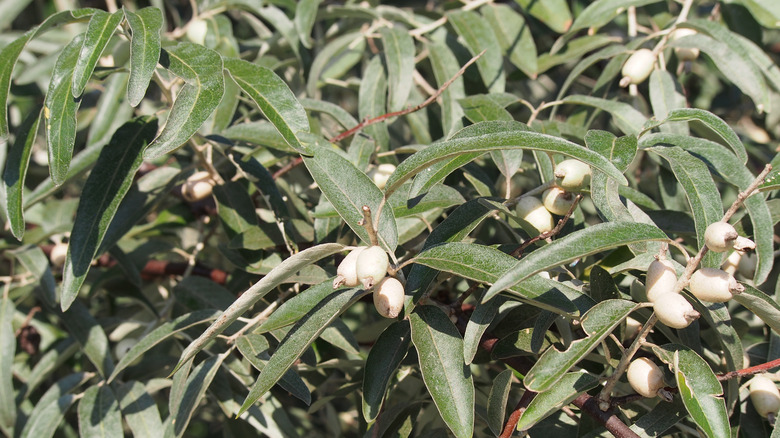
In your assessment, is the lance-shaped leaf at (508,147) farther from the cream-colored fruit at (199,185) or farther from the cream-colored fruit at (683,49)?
the cream-colored fruit at (683,49)

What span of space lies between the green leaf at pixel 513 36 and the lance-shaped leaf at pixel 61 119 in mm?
822

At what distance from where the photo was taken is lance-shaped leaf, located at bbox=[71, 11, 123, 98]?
811 millimetres

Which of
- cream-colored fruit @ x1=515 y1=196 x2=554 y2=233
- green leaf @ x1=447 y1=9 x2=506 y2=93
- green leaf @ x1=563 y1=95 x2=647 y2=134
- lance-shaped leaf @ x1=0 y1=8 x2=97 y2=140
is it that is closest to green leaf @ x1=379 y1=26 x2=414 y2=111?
green leaf @ x1=447 y1=9 x2=506 y2=93

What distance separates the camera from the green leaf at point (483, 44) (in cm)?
133

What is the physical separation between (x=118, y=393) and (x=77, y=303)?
0.20 meters

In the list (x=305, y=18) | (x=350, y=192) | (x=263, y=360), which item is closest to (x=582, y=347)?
(x=350, y=192)

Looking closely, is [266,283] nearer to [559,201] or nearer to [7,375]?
[559,201]

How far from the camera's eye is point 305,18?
134 centimetres

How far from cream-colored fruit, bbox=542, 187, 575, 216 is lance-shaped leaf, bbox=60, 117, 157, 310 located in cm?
56

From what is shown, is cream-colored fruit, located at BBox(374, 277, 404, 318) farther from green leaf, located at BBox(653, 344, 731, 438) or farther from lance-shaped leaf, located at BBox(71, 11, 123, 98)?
lance-shaped leaf, located at BBox(71, 11, 123, 98)

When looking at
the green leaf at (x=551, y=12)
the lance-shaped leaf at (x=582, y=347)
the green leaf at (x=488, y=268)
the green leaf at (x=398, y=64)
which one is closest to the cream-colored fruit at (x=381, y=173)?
the green leaf at (x=398, y=64)

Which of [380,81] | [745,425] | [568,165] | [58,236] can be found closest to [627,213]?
[568,165]

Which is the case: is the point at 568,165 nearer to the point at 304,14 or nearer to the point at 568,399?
the point at 568,399

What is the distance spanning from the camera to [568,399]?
2.45 feet
